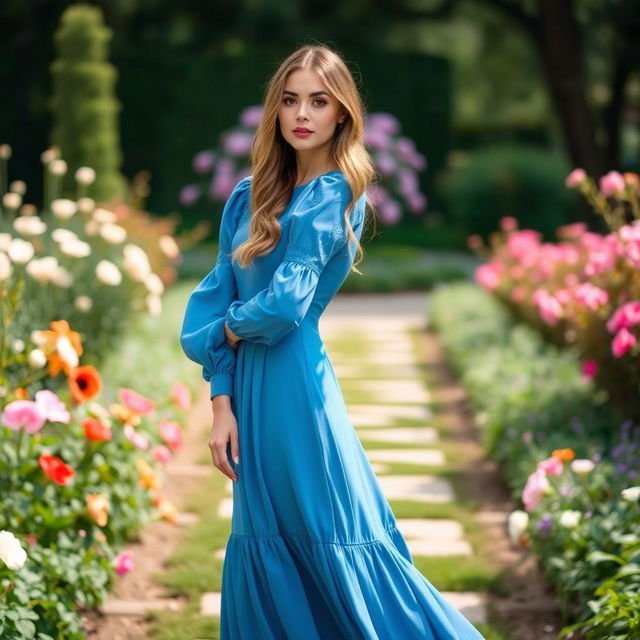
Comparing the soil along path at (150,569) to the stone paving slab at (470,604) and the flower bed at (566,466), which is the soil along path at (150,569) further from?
the flower bed at (566,466)

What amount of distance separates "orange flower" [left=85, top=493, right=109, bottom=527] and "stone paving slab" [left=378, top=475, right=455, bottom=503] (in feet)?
5.00

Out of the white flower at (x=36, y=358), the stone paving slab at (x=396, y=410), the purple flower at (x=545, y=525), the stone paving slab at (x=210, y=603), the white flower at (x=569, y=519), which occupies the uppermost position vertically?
the white flower at (x=36, y=358)

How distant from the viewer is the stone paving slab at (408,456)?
5.30 meters

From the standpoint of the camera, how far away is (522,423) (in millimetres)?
5039

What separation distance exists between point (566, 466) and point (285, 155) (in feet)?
5.97

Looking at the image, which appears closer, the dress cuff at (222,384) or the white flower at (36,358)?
the dress cuff at (222,384)

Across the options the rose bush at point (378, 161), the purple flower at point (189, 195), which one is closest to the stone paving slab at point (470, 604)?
the rose bush at point (378, 161)

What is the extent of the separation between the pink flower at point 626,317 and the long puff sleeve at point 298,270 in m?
1.97

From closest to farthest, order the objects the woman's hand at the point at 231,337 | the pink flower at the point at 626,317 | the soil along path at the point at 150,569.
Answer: the woman's hand at the point at 231,337, the soil along path at the point at 150,569, the pink flower at the point at 626,317

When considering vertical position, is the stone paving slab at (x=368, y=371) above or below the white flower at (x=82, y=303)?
below

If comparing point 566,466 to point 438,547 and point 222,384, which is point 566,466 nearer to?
point 438,547

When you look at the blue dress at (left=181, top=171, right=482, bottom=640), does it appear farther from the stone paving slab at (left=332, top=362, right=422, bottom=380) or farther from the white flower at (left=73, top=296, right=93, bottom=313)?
the stone paving slab at (left=332, top=362, right=422, bottom=380)

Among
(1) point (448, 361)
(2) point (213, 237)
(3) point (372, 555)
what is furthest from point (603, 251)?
(2) point (213, 237)

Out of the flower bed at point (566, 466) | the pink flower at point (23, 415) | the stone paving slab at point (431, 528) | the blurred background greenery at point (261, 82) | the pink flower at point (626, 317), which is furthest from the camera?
the blurred background greenery at point (261, 82)
